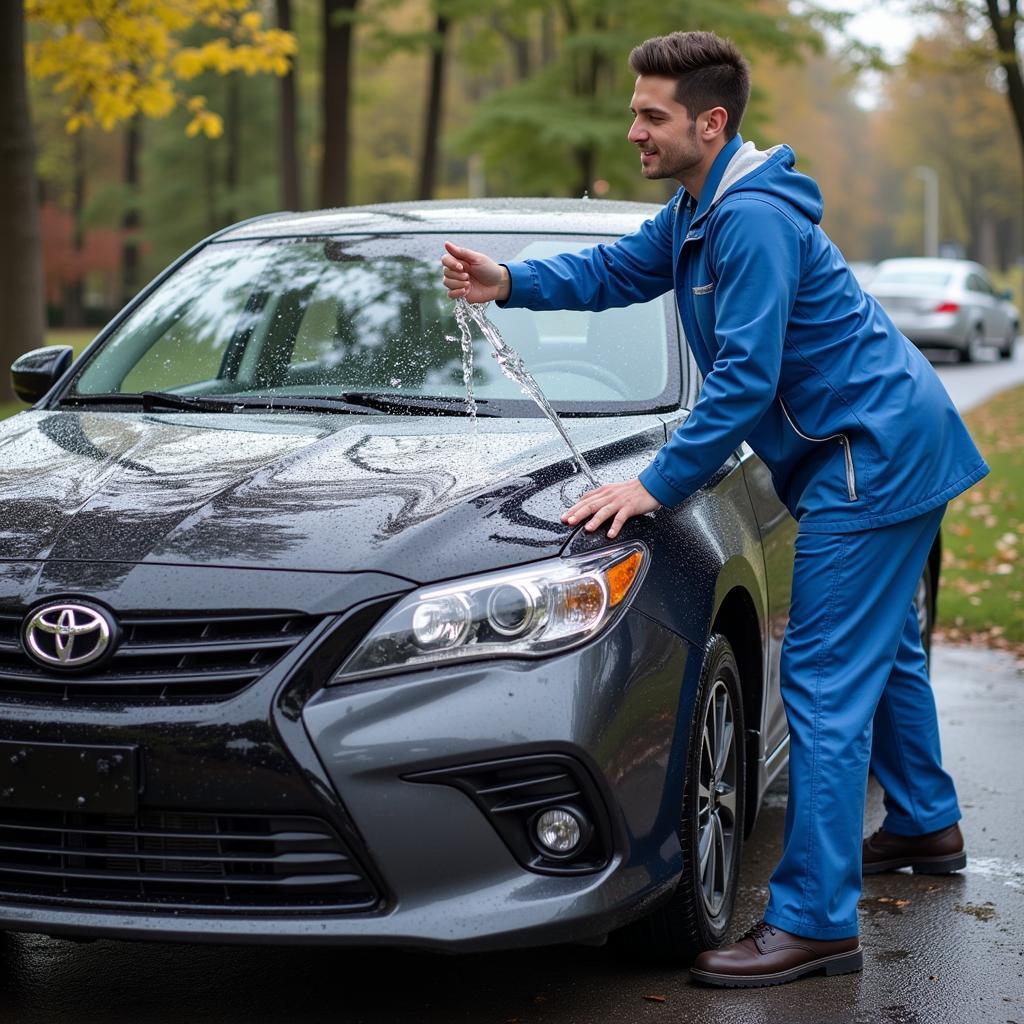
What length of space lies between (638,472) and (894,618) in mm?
669

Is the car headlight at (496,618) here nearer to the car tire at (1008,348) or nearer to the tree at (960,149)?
the car tire at (1008,348)

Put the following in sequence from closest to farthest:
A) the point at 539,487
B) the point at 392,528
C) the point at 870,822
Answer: the point at 392,528
the point at 539,487
the point at 870,822

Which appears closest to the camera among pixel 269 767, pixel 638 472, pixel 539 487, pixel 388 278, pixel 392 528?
pixel 269 767

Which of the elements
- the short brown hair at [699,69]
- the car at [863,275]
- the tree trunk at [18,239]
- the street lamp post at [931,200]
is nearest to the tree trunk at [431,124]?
the car at [863,275]

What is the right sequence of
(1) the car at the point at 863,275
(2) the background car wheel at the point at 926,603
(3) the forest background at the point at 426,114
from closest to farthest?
(2) the background car wheel at the point at 926,603 → (1) the car at the point at 863,275 → (3) the forest background at the point at 426,114

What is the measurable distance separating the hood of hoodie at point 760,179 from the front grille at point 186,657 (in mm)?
1355

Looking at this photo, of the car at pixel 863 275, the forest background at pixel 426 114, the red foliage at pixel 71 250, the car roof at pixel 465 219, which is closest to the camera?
the car roof at pixel 465 219

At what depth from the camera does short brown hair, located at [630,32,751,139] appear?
365 centimetres

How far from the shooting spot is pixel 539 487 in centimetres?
344

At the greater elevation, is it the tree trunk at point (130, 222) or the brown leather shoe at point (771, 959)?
the brown leather shoe at point (771, 959)

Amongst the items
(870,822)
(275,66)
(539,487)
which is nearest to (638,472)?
(539,487)

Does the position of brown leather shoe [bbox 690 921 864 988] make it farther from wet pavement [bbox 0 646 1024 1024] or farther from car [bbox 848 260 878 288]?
car [bbox 848 260 878 288]

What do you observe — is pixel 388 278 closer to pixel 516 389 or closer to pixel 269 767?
pixel 516 389

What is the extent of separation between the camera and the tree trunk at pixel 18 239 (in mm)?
12930
